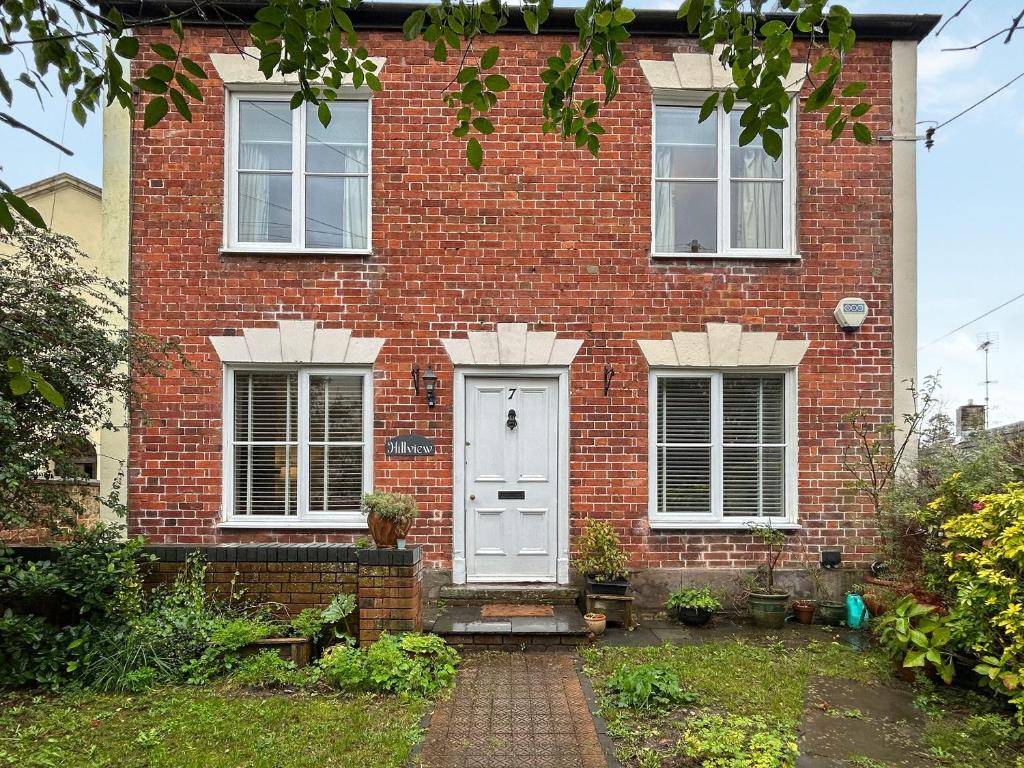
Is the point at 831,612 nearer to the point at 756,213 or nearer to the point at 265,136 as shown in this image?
the point at 756,213

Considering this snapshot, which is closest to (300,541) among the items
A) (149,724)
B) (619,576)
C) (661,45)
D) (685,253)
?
(149,724)

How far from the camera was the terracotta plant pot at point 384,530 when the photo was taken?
593cm

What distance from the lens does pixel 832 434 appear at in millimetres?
7551

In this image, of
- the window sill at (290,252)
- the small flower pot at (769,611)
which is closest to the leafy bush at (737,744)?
the small flower pot at (769,611)

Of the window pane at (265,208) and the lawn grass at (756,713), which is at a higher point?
the window pane at (265,208)

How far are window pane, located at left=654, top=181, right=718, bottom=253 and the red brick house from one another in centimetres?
22

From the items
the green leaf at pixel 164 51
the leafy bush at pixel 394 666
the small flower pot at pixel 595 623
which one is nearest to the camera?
the green leaf at pixel 164 51

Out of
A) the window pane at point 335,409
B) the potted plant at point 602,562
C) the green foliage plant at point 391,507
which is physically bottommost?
the potted plant at point 602,562

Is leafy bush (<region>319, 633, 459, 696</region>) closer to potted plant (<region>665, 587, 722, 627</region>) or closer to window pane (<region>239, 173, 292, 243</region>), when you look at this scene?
potted plant (<region>665, 587, 722, 627</region>)

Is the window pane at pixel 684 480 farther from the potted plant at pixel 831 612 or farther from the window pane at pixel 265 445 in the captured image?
the window pane at pixel 265 445

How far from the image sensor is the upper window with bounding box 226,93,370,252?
25.0 ft

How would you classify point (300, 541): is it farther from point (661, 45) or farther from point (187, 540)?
point (661, 45)

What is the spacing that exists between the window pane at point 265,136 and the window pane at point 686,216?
444 cm

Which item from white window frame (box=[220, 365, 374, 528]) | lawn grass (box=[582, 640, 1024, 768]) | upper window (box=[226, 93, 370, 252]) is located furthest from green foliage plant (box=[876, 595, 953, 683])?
upper window (box=[226, 93, 370, 252])
